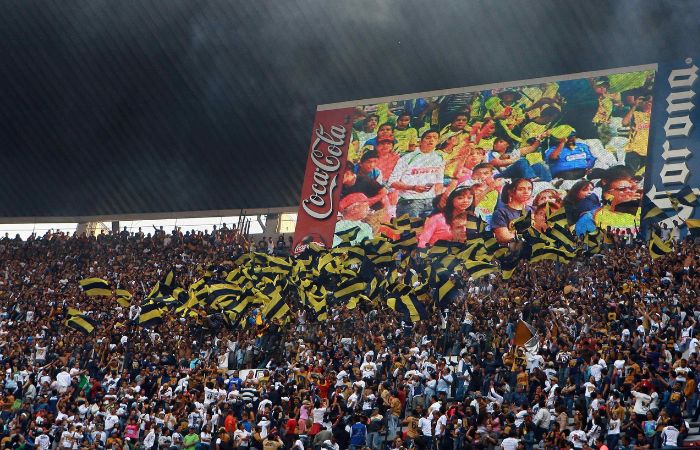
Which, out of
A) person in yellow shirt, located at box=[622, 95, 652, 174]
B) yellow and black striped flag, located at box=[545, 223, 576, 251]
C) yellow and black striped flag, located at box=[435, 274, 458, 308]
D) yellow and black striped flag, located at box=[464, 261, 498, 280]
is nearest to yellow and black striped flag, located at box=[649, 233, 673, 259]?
yellow and black striped flag, located at box=[545, 223, 576, 251]

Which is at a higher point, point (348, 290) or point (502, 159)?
point (502, 159)

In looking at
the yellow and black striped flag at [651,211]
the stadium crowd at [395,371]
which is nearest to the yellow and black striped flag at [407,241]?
the stadium crowd at [395,371]

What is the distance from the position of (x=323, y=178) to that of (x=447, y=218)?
21.7 ft

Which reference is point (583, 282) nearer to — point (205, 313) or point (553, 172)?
point (553, 172)

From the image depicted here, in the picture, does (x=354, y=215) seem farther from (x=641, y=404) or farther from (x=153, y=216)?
(x=641, y=404)

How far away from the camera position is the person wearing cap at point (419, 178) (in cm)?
4241

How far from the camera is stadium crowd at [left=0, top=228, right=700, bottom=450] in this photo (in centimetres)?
2314

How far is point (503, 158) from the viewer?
41438 mm

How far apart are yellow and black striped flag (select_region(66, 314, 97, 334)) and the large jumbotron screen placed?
1046cm

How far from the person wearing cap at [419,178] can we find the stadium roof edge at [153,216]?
24.7ft

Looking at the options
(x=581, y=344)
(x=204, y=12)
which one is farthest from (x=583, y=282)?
(x=204, y=12)

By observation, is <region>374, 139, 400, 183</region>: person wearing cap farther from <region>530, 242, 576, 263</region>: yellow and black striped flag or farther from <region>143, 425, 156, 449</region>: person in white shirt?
<region>143, 425, 156, 449</region>: person in white shirt

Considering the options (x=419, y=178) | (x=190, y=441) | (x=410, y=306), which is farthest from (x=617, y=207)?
(x=190, y=441)

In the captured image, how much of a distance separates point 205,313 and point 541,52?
1675 centimetres
